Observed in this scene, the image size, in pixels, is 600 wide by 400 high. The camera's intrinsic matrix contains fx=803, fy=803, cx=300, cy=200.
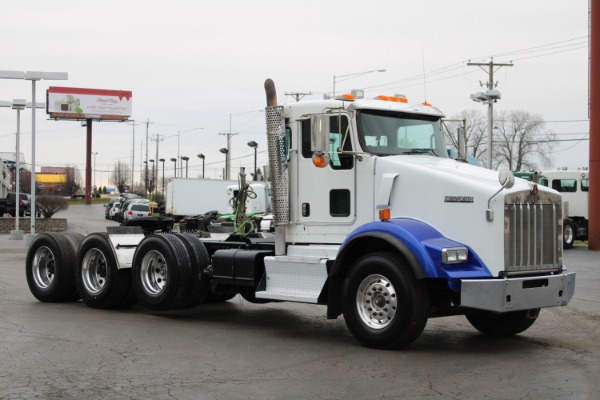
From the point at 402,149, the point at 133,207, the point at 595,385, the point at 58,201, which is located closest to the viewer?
the point at 595,385

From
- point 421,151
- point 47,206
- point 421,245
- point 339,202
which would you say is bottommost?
point 421,245

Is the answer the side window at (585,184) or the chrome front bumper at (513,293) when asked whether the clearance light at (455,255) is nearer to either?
the chrome front bumper at (513,293)

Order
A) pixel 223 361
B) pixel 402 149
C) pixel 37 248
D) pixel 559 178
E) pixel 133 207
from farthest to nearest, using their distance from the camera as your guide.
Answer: pixel 133 207, pixel 559 178, pixel 37 248, pixel 402 149, pixel 223 361

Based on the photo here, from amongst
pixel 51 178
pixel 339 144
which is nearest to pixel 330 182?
pixel 339 144

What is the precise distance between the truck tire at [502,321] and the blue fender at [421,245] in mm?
1344

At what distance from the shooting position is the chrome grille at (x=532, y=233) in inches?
358

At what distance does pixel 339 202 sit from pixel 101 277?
16.1 ft

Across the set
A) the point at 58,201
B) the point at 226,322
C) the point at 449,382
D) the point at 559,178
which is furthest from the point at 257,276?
the point at 58,201

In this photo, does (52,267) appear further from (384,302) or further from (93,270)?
(384,302)

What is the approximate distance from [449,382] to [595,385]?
53.1 inches

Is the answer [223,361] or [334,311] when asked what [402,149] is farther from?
[223,361]

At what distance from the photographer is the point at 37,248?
14.4m

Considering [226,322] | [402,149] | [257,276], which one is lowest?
[226,322]

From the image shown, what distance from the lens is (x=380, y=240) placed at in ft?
31.2
